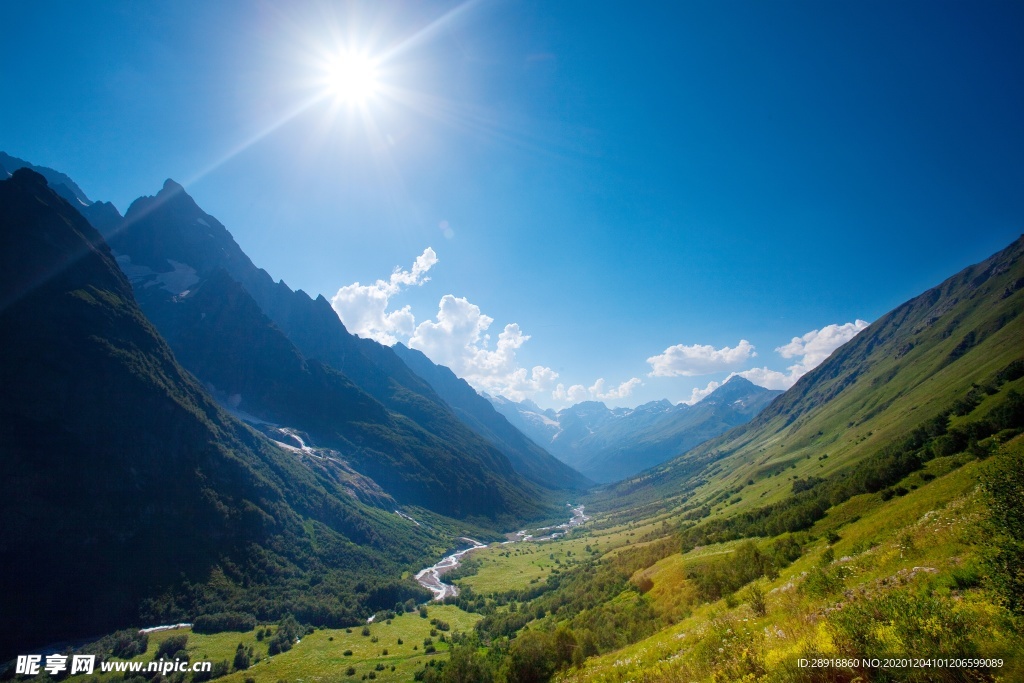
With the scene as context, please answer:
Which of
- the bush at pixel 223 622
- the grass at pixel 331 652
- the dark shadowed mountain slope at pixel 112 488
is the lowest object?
the grass at pixel 331 652

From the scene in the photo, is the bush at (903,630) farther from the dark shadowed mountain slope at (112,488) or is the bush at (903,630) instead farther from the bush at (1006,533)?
the dark shadowed mountain slope at (112,488)

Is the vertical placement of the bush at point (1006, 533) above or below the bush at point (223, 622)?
above

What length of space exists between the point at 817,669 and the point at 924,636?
10.5 feet

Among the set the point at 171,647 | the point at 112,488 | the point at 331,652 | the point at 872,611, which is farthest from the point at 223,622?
the point at 872,611

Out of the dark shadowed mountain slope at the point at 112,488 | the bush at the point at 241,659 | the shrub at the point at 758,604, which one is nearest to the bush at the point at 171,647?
the bush at the point at 241,659

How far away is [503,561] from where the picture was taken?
651 feet

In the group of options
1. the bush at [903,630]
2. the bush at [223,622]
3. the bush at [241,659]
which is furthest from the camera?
the bush at [223,622]

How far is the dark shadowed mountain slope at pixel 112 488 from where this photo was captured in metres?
114

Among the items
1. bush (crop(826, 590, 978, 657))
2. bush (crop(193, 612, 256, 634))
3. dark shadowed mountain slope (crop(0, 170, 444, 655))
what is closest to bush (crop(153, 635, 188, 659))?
bush (crop(193, 612, 256, 634))

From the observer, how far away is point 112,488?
134 metres

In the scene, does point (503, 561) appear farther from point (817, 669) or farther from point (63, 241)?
point (63, 241)

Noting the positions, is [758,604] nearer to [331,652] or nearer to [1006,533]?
[1006,533]

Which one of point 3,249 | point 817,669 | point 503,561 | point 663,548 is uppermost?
point 3,249

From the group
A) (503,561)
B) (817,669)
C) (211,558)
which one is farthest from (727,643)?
(503,561)
